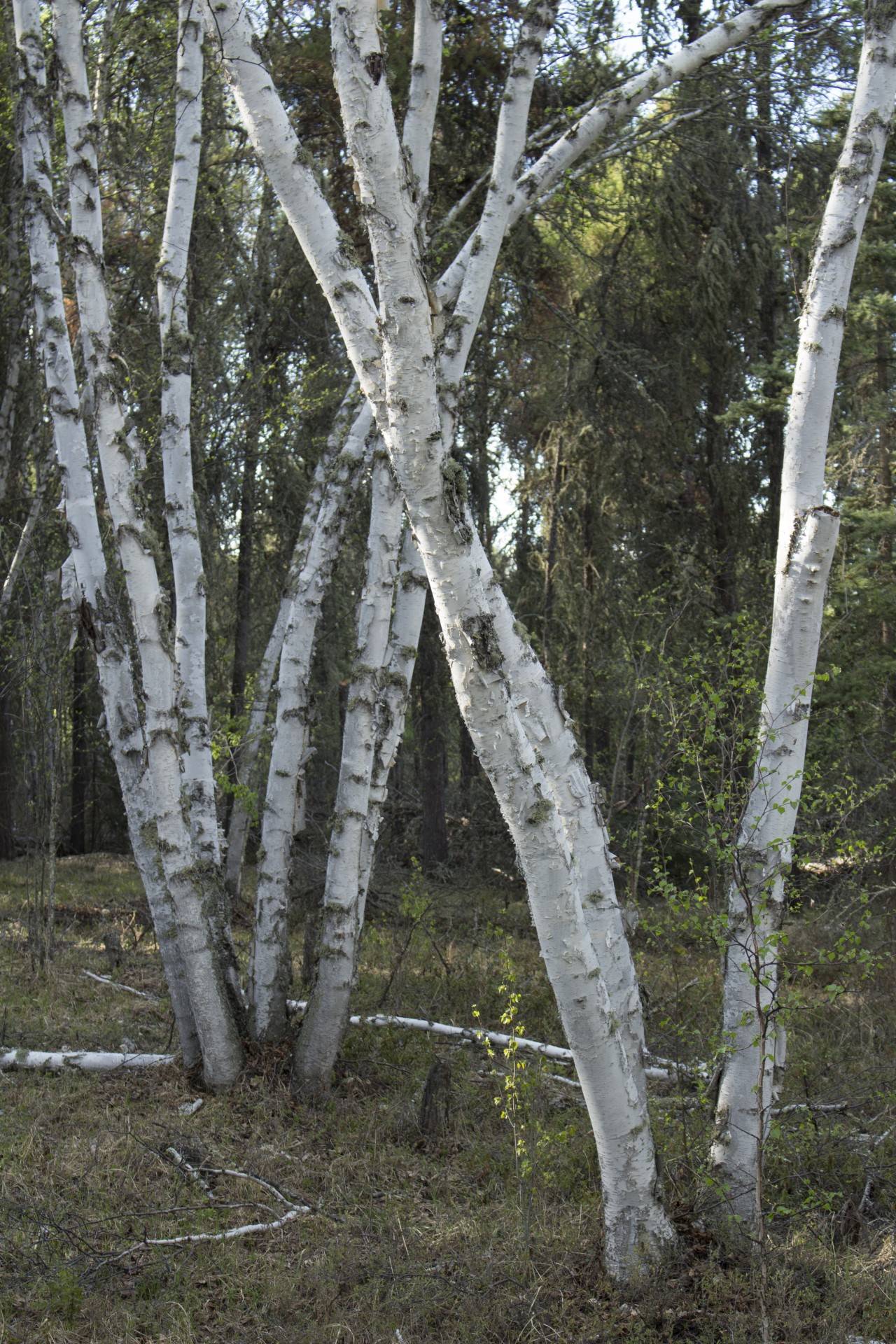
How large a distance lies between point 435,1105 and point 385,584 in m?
2.71

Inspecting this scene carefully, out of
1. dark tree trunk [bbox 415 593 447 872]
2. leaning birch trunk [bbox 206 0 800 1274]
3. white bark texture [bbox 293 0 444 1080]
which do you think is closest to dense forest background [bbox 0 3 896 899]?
dark tree trunk [bbox 415 593 447 872]

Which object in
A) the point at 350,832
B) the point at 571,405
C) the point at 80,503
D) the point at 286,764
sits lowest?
the point at 350,832

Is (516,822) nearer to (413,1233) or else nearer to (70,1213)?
(413,1233)

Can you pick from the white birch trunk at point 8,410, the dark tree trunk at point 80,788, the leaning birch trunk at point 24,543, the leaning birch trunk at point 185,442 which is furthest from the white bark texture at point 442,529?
the dark tree trunk at point 80,788

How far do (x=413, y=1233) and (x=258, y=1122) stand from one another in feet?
4.14

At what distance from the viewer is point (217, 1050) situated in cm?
535

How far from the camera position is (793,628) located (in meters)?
3.73

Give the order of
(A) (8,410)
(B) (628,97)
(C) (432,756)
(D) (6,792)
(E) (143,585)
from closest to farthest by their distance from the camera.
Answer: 1. (B) (628,97)
2. (E) (143,585)
3. (A) (8,410)
4. (C) (432,756)
5. (D) (6,792)

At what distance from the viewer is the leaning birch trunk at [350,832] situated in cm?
537

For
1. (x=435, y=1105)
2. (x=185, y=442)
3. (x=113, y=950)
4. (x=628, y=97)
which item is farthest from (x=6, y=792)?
(x=628, y=97)

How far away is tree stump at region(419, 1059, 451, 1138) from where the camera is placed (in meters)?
5.16

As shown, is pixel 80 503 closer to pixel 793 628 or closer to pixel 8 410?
pixel 793 628

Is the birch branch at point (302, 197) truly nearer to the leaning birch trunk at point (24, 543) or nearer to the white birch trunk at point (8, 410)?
the leaning birch trunk at point (24, 543)

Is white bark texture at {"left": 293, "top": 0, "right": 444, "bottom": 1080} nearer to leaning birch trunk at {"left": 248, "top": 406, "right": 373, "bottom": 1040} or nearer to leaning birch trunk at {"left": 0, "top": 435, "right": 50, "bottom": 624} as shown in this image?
A: leaning birch trunk at {"left": 248, "top": 406, "right": 373, "bottom": 1040}
